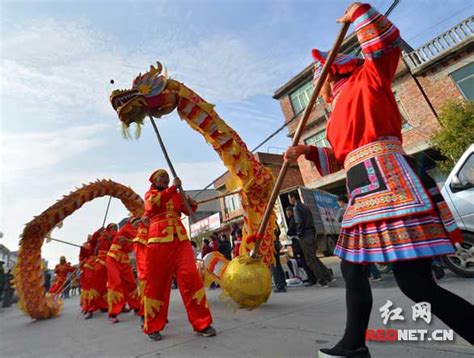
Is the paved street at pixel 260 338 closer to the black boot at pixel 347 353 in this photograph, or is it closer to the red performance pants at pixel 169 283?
the red performance pants at pixel 169 283

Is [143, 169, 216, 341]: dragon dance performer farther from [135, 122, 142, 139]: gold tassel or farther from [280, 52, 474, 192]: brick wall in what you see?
[280, 52, 474, 192]: brick wall

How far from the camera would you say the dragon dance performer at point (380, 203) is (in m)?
1.23

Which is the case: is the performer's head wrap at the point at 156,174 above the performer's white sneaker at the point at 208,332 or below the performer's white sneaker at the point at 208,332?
above

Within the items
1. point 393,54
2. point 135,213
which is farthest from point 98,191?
point 393,54

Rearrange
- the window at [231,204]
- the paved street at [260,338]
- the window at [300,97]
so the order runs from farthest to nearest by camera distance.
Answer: the window at [231,204] < the window at [300,97] < the paved street at [260,338]

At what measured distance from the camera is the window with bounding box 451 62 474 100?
9.92m

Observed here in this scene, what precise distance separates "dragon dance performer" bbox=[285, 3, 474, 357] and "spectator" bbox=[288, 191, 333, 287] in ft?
11.8

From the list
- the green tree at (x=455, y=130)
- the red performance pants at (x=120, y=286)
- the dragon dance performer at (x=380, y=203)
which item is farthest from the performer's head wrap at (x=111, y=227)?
the green tree at (x=455, y=130)

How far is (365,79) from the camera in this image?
4.99 ft

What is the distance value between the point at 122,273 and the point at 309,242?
327 centimetres

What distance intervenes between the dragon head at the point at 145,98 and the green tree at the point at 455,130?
353 inches

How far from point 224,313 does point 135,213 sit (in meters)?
4.04

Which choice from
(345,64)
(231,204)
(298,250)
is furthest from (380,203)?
(231,204)

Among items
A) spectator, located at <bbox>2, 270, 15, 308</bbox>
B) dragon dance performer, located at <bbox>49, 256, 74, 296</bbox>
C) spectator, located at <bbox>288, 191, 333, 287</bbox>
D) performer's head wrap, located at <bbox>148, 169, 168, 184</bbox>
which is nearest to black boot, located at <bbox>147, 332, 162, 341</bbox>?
performer's head wrap, located at <bbox>148, 169, 168, 184</bbox>
